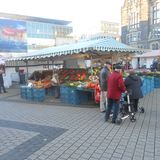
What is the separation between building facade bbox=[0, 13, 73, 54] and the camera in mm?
61659

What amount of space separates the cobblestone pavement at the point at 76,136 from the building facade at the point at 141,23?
176 feet

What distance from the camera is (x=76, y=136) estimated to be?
7.07 metres

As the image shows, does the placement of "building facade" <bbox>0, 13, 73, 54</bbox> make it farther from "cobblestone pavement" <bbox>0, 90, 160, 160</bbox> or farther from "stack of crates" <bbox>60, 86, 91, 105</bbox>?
"cobblestone pavement" <bbox>0, 90, 160, 160</bbox>

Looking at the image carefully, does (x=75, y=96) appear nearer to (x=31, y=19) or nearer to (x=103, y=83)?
(x=103, y=83)

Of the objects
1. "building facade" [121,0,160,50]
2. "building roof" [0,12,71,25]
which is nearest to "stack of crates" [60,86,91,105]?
"building facade" [121,0,160,50]

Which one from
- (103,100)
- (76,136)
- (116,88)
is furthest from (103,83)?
(76,136)

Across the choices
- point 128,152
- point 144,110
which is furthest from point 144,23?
point 128,152

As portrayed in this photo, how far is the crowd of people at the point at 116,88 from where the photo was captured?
26.5 ft

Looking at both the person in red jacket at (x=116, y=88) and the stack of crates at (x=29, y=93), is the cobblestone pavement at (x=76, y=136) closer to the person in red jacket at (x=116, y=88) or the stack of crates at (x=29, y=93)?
the person in red jacket at (x=116, y=88)

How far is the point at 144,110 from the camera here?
10.2 meters

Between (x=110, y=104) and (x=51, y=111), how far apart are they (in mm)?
3046

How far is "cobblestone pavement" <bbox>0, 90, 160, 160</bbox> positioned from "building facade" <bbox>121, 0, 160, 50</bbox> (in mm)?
53585

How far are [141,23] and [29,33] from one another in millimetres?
32891

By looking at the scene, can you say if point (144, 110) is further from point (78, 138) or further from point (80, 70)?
point (80, 70)
